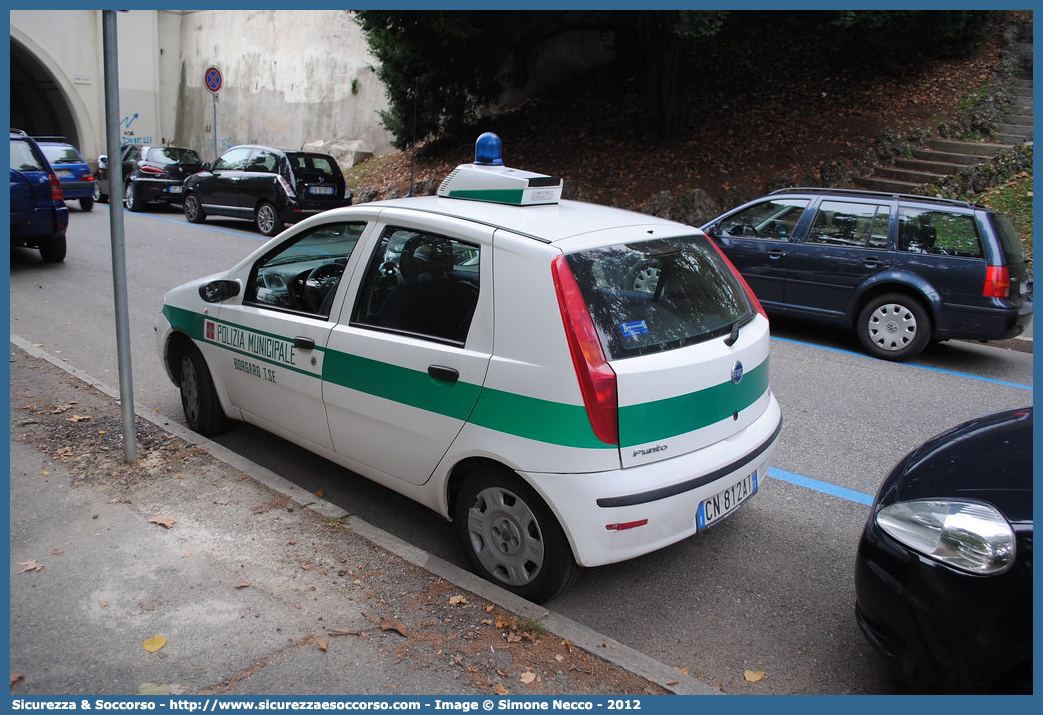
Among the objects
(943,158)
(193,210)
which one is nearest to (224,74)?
(193,210)

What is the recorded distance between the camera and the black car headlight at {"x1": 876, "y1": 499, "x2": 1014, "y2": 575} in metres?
2.61

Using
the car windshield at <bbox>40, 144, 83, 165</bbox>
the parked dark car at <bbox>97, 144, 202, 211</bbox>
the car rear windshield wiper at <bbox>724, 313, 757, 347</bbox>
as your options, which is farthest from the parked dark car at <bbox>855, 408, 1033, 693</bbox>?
the car windshield at <bbox>40, 144, 83, 165</bbox>

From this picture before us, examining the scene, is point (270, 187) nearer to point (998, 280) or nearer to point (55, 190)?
point (55, 190)

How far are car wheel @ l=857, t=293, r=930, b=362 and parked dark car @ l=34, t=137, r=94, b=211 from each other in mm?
17032

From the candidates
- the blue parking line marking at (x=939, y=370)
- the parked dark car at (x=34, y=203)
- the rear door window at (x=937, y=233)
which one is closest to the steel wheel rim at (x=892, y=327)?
the blue parking line marking at (x=939, y=370)

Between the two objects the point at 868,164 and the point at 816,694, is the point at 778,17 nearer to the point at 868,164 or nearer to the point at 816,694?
the point at 868,164

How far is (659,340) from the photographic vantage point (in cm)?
356

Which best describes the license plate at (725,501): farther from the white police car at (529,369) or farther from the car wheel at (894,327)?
the car wheel at (894,327)

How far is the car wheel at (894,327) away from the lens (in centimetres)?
841

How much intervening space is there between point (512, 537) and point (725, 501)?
0.97 metres

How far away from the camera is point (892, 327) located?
8.56 metres

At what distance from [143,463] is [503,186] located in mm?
2665

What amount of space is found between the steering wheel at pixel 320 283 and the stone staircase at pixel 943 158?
1257cm

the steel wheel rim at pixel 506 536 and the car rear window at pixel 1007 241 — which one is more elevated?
the car rear window at pixel 1007 241
